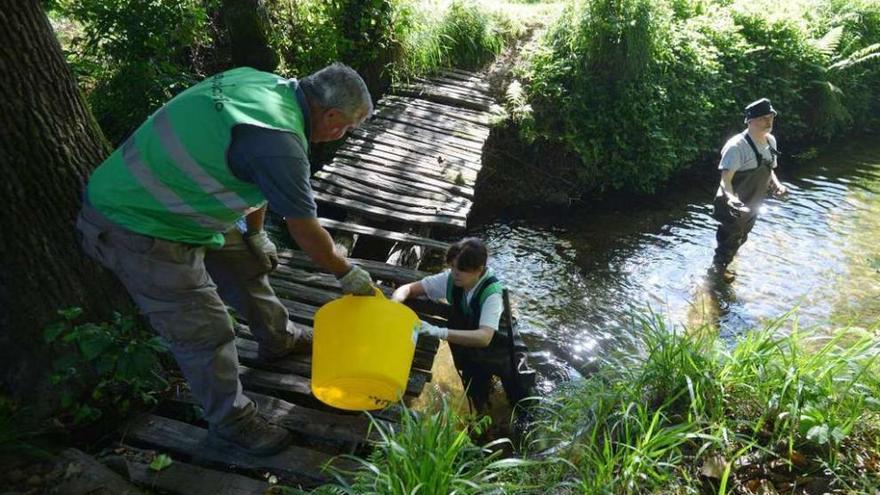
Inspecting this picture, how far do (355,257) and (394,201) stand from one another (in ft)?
2.30

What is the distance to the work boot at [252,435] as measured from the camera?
2896 mm

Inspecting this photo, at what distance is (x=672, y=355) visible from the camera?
335 centimetres

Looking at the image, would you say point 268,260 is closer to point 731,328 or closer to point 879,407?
point 879,407

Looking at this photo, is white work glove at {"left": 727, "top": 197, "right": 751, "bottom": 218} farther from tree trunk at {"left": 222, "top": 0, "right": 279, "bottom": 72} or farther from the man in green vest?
tree trunk at {"left": 222, "top": 0, "right": 279, "bottom": 72}

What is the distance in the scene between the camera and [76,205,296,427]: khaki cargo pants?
2.62 m

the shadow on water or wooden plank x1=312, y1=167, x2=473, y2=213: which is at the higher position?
wooden plank x1=312, y1=167, x2=473, y2=213

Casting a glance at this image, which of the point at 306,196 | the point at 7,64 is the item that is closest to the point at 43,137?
the point at 7,64

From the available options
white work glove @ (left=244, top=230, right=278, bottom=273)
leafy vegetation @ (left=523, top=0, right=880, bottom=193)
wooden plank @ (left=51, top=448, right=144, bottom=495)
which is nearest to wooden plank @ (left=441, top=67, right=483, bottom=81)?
leafy vegetation @ (left=523, top=0, right=880, bottom=193)

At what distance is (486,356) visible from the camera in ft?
13.2

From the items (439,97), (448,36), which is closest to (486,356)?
(439,97)

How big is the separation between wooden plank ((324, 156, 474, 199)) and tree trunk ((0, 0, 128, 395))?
3.38m

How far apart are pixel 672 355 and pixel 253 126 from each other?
252 cm

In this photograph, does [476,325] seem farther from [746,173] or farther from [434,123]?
[434,123]

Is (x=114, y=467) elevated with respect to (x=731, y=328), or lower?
elevated
